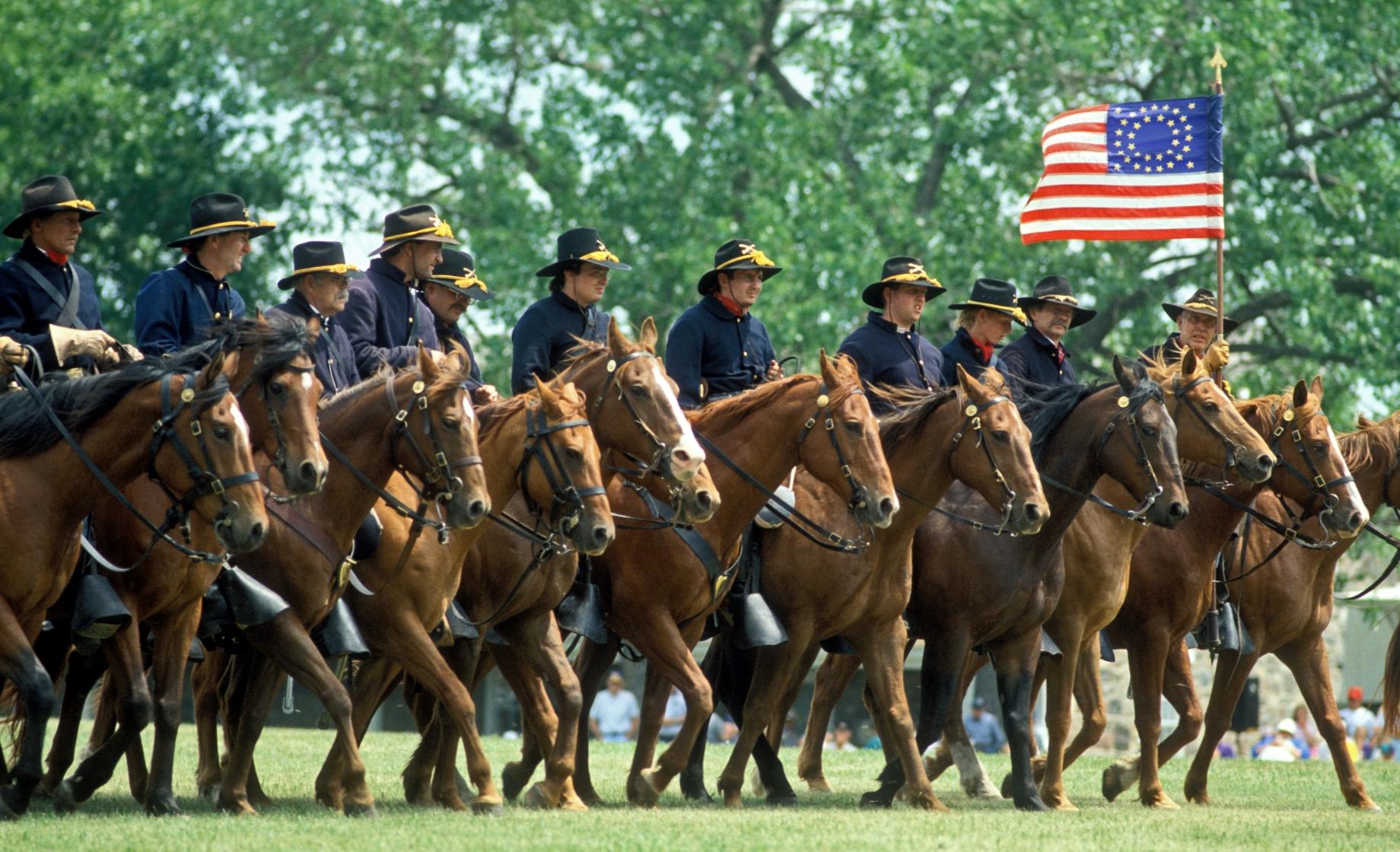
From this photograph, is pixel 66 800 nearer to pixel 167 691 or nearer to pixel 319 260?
pixel 167 691

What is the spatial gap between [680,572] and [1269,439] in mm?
4394

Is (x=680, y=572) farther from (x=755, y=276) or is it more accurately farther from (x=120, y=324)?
(x=120, y=324)

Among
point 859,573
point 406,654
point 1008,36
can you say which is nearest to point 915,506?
point 859,573

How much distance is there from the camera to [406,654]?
988 centimetres

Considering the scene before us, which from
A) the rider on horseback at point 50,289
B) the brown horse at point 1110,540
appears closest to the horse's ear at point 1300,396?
the brown horse at point 1110,540

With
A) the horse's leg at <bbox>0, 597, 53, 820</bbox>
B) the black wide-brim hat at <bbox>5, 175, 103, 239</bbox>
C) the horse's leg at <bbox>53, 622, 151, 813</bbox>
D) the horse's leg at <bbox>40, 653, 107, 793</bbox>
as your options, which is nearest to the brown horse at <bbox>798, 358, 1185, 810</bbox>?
the horse's leg at <bbox>53, 622, 151, 813</bbox>

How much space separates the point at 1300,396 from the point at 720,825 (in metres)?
5.41

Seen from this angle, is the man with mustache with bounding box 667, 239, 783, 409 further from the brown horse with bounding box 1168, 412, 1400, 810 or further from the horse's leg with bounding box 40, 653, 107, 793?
the horse's leg with bounding box 40, 653, 107, 793

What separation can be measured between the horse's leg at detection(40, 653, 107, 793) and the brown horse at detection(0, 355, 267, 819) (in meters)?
1.07

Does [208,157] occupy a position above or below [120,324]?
above

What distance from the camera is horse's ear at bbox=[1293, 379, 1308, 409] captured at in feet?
41.8

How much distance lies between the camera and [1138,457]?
38.2ft

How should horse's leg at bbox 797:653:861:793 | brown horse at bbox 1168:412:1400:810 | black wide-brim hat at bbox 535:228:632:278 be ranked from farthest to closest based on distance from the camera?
1. horse's leg at bbox 797:653:861:793
2. brown horse at bbox 1168:412:1400:810
3. black wide-brim hat at bbox 535:228:632:278

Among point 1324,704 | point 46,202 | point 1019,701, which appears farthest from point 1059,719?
point 46,202
